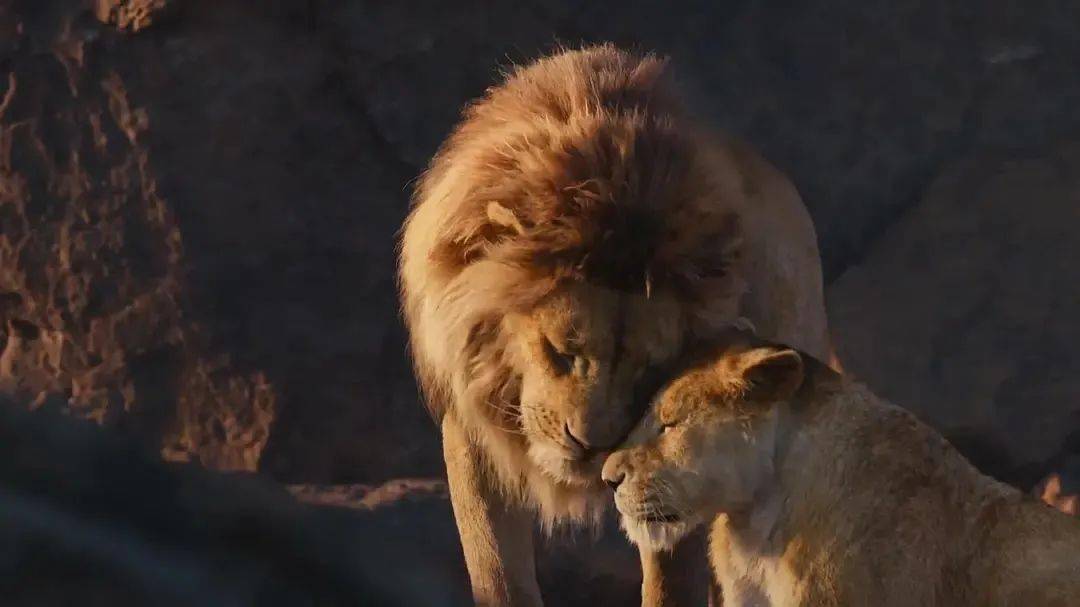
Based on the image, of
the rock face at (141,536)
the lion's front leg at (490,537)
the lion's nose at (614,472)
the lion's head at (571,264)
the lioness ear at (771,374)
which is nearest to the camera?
the rock face at (141,536)

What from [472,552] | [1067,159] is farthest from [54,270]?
[1067,159]

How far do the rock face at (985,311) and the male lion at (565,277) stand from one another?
2.01 metres

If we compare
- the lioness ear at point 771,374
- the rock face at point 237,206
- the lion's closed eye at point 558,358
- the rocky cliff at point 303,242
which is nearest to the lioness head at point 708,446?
the lioness ear at point 771,374

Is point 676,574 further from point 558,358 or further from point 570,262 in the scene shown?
point 570,262

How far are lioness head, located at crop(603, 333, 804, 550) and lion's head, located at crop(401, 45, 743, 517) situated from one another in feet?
0.94

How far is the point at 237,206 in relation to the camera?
21.0 feet

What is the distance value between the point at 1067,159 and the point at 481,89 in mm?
2338

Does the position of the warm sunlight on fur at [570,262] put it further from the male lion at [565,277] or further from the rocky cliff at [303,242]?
the rocky cliff at [303,242]

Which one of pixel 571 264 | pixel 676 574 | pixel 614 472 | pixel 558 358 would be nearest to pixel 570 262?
pixel 571 264

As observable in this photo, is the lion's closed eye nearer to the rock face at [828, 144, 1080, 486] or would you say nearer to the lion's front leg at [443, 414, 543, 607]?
the lion's front leg at [443, 414, 543, 607]

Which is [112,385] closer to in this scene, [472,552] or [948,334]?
[472,552]

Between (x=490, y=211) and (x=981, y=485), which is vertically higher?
(x=490, y=211)

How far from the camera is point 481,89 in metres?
6.57

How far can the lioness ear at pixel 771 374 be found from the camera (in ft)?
10.7
